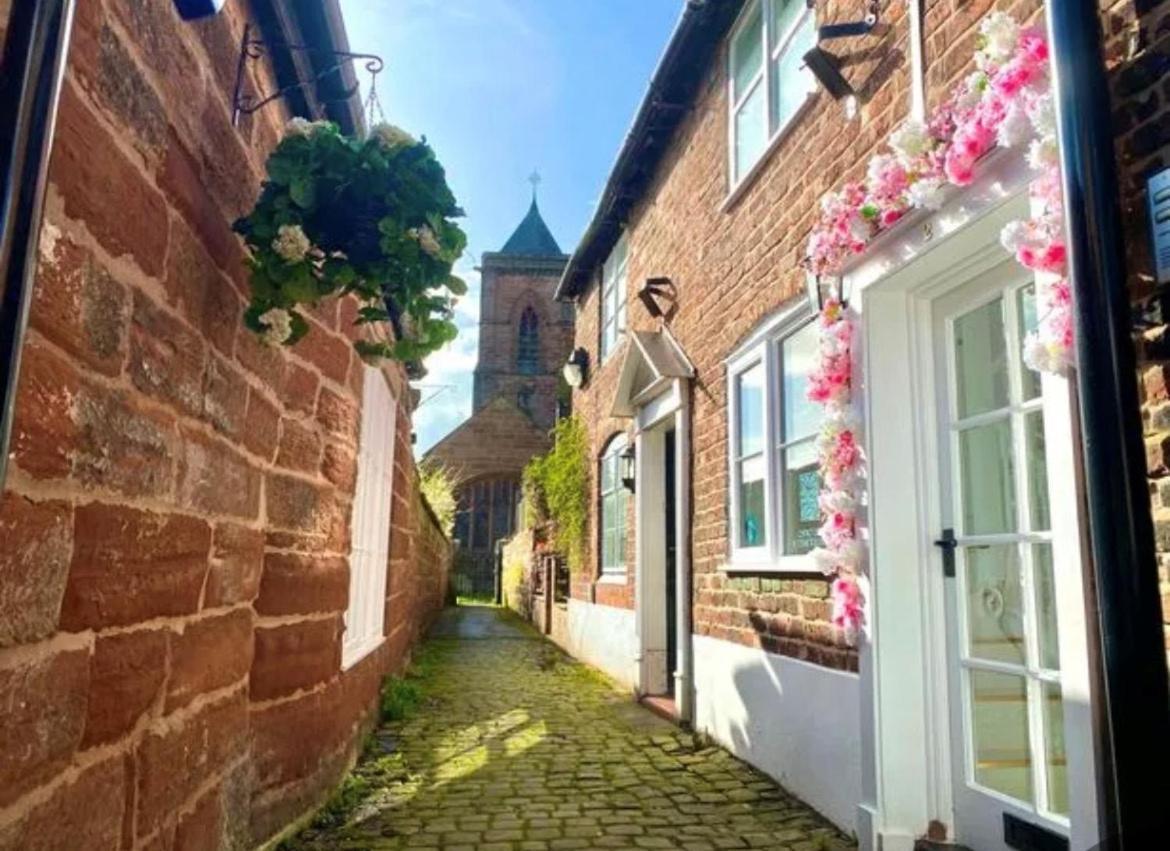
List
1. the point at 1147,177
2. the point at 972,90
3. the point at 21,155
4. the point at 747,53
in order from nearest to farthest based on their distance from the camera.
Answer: the point at 21,155
the point at 1147,177
the point at 972,90
the point at 747,53

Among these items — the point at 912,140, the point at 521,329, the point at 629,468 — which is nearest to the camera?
the point at 912,140

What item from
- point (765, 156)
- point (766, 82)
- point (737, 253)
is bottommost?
point (737, 253)

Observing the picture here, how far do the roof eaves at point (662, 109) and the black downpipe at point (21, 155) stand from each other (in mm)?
5685

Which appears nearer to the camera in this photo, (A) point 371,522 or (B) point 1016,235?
(B) point 1016,235

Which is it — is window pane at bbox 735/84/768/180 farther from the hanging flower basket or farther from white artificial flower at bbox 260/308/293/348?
white artificial flower at bbox 260/308/293/348

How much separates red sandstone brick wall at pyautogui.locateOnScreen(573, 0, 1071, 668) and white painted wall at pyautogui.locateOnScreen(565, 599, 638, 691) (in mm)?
366

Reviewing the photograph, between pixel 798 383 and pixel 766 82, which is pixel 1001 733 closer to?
pixel 798 383

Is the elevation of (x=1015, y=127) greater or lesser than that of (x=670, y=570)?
greater

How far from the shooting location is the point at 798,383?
500 cm

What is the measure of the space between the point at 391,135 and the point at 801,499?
3229mm

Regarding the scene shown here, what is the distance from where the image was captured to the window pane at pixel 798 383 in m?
4.82

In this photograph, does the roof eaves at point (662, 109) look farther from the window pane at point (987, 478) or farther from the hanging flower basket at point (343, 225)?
the hanging flower basket at point (343, 225)

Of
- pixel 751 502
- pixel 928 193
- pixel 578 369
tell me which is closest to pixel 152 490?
pixel 928 193

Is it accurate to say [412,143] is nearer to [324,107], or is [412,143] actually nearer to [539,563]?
[324,107]
